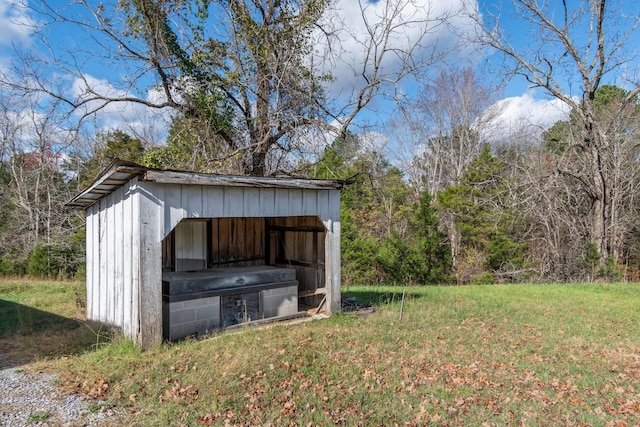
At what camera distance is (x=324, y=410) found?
3631 mm

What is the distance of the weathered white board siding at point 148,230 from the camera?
16.2ft

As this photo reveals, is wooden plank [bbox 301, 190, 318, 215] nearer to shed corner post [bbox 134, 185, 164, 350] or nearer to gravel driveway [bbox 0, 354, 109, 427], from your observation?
shed corner post [bbox 134, 185, 164, 350]

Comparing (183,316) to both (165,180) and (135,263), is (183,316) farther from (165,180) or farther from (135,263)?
(165,180)

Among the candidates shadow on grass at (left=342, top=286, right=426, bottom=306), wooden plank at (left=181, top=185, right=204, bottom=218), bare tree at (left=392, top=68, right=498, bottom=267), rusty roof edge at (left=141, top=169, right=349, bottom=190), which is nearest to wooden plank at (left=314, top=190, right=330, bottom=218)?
rusty roof edge at (left=141, top=169, right=349, bottom=190)

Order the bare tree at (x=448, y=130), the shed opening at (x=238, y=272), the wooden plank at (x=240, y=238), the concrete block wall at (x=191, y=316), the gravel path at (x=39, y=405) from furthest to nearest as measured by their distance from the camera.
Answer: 1. the bare tree at (x=448, y=130)
2. the wooden plank at (x=240, y=238)
3. the shed opening at (x=238, y=272)
4. the concrete block wall at (x=191, y=316)
5. the gravel path at (x=39, y=405)

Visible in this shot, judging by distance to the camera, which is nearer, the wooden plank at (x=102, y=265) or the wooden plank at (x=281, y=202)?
the wooden plank at (x=102, y=265)

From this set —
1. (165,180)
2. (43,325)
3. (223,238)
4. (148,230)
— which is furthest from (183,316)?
(43,325)

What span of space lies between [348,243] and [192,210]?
9.28m

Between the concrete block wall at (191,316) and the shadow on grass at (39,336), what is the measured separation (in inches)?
35.9

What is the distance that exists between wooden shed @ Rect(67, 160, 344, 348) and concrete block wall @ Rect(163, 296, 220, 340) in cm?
1

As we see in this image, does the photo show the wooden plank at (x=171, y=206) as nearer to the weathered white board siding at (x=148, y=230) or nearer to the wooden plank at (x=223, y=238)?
the weathered white board siding at (x=148, y=230)

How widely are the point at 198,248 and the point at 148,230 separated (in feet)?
8.77

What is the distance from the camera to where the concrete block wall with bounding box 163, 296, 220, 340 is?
5.59m

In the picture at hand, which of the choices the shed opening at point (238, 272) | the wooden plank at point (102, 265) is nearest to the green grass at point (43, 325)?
the wooden plank at point (102, 265)
